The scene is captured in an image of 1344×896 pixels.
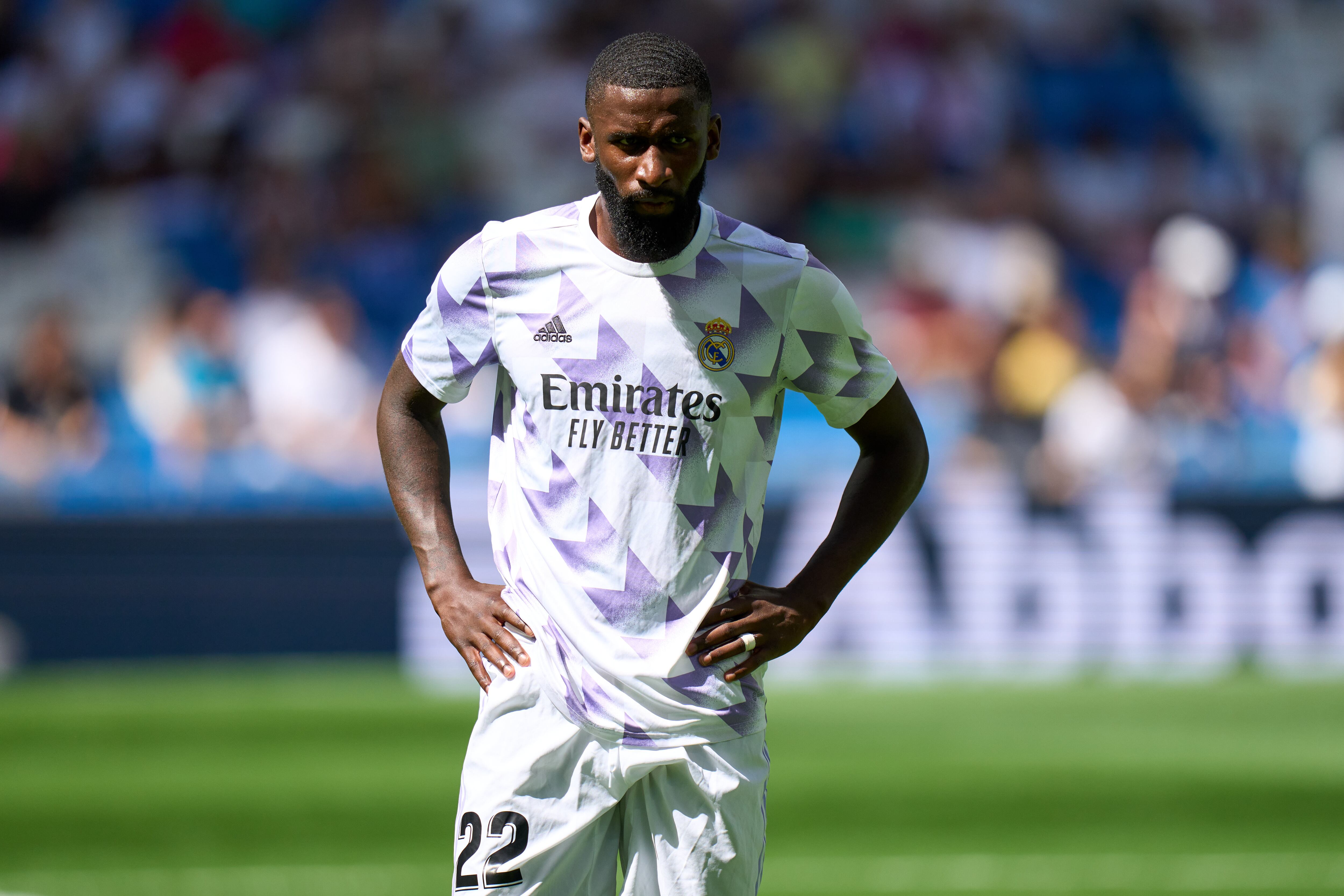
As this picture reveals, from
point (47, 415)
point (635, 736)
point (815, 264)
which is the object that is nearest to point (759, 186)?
point (47, 415)

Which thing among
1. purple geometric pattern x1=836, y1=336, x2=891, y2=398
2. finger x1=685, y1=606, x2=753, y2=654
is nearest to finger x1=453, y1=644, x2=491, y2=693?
finger x1=685, y1=606, x2=753, y2=654

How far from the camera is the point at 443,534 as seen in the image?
3.39 meters

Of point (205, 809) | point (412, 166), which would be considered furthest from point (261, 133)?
point (205, 809)

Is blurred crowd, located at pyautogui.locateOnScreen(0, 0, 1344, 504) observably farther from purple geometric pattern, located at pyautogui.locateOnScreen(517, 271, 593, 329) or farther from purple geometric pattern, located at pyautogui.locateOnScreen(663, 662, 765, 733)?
purple geometric pattern, located at pyautogui.locateOnScreen(517, 271, 593, 329)

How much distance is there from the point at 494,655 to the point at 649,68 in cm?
116

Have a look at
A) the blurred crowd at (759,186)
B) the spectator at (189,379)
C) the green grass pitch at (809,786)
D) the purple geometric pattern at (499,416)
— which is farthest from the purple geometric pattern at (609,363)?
the spectator at (189,379)

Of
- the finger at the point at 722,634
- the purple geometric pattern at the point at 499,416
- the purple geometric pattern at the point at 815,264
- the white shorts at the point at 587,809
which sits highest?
the purple geometric pattern at the point at 815,264

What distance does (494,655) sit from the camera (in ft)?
10.6

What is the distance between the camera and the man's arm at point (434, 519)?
3.28 metres

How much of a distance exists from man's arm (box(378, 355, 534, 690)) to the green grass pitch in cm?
334

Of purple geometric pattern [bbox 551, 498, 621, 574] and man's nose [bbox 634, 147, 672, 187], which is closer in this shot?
man's nose [bbox 634, 147, 672, 187]

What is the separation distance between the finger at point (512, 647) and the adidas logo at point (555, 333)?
1.87 feet

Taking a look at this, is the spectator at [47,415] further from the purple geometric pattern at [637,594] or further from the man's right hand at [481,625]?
the purple geometric pattern at [637,594]

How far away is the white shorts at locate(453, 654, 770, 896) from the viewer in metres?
3.18
